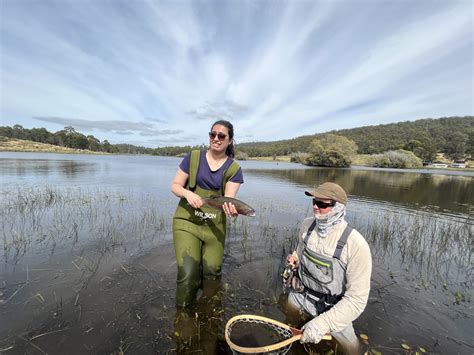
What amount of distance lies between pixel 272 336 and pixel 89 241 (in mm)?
6838

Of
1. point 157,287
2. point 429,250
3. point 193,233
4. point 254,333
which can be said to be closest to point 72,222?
point 157,287

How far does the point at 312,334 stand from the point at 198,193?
2.85m

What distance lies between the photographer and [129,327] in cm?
423

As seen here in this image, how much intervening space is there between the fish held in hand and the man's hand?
1.74 m

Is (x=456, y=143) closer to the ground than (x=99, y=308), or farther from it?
farther from it

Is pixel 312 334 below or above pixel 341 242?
below

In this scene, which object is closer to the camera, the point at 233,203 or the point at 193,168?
the point at 233,203

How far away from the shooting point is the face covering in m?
3.60

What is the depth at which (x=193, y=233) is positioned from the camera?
4570mm

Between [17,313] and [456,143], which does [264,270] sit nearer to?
[17,313]

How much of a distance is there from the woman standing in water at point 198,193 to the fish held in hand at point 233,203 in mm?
269

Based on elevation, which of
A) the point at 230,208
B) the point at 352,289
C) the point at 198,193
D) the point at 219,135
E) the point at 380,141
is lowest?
the point at 352,289

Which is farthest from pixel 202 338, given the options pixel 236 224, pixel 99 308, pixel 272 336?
pixel 236 224

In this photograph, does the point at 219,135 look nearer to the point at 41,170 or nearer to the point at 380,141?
the point at 41,170
